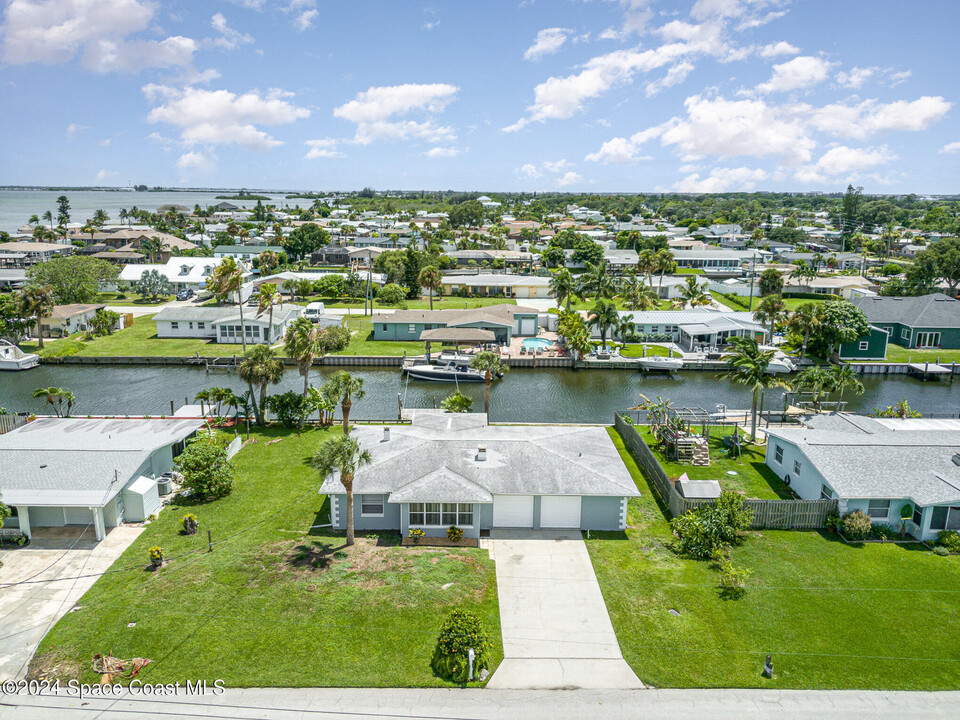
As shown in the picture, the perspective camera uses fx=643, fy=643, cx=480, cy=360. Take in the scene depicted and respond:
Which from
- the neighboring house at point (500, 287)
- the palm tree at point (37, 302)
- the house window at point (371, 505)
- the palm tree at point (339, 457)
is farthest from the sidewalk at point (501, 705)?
the neighboring house at point (500, 287)

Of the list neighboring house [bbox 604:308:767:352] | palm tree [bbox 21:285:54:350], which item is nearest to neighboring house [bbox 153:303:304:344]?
palm tree [bbox 21:285:54:350]

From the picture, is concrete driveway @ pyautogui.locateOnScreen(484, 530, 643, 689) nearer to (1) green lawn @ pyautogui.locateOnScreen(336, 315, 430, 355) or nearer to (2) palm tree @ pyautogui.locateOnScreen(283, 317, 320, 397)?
(2) palm tree @ pyautogui.locateOnScreen(283, 317, 320, 397)

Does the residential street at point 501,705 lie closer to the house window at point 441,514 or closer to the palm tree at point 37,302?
the house window at point 441,514

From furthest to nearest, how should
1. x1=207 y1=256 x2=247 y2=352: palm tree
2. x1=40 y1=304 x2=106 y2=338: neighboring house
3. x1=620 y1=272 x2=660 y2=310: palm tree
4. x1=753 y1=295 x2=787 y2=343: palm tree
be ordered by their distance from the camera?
x1=620 y1=272 x2=660 y2=310: palm tree < x1=40 y1=304 x2=106 y2=338: neighboring house < x1=753 y1=295 x2=787 y2=343: palm tree < x1=207 y1=256 x2=247 y2=352: palm tree

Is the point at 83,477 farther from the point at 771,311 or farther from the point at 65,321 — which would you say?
the point at 771,311

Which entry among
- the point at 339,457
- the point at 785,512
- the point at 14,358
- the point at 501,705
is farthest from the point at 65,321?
the point at 785,512
